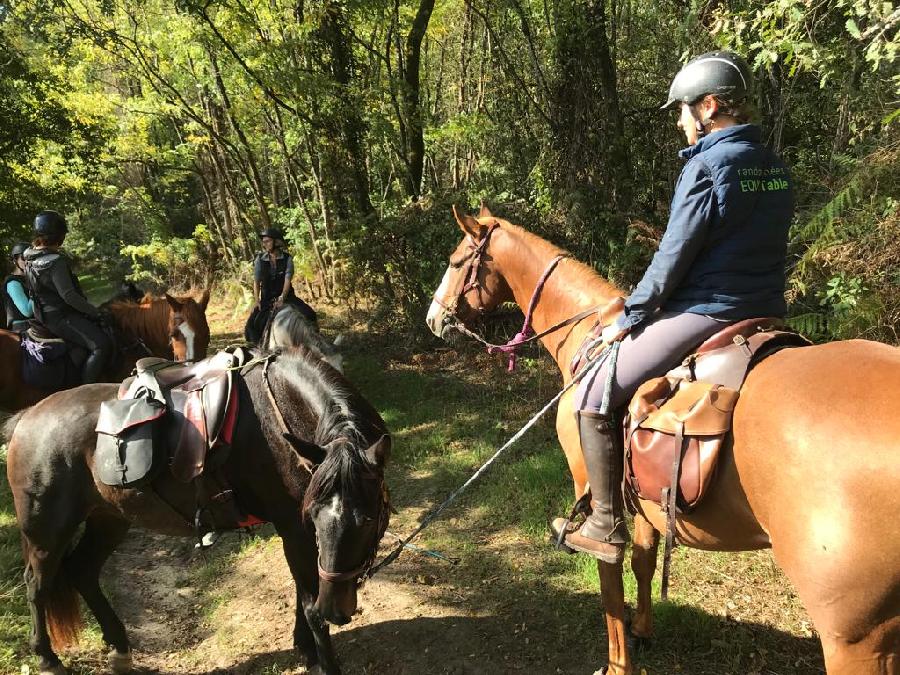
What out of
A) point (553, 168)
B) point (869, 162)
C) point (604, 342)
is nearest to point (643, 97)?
point (553, 168)

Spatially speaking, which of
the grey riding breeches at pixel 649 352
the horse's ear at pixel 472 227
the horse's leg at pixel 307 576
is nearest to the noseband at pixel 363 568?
the horse's leg at pixel 307 576

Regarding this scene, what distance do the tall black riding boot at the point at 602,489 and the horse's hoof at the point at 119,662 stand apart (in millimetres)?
3047

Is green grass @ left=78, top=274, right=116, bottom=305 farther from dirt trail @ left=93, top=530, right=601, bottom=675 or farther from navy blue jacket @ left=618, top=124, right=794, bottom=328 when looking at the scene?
navy blue jacket @ left=618, top=124, right=794, bottom=328

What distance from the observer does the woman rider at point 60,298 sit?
4941mm

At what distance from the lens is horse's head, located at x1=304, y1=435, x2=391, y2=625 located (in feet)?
8.07

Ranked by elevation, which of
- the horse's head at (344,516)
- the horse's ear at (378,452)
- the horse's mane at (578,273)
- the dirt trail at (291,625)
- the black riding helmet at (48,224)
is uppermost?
the black riding helmet at (48,224)

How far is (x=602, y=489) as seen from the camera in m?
2.67

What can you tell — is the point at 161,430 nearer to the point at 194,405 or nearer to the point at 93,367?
the point at 194,405

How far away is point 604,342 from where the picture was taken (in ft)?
8.60

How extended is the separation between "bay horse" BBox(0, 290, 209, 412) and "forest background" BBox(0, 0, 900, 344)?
3.62 metres

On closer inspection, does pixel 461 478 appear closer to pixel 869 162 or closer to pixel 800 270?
pixel 800 270

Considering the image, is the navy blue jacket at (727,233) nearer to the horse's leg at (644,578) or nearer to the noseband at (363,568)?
the noseband at (363,568)

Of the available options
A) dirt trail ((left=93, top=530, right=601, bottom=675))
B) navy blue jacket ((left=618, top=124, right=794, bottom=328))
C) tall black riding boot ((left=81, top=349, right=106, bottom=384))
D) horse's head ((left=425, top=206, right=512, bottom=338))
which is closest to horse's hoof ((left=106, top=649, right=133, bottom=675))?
dirt trail ((left=93, top=530, right=601, bottom=675))

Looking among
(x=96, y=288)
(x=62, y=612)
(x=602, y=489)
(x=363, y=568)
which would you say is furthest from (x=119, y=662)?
(x=96, y=288)
